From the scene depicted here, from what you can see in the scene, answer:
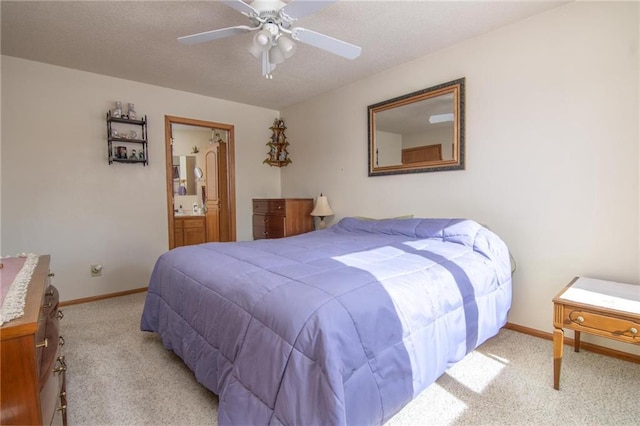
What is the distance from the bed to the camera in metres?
1.13

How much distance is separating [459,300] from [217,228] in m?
4.26

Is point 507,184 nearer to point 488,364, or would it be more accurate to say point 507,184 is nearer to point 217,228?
point 488,364

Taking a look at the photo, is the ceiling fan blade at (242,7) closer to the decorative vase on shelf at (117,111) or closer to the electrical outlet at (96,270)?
the decorative vase on shelf at (117,111)

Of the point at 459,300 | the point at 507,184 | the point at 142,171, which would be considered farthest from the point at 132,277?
the point at 507,184

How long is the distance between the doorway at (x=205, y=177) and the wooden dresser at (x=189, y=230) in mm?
32

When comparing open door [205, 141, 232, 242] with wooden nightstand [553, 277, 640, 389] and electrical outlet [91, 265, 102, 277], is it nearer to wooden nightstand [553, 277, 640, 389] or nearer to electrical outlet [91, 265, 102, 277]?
electrical outlet [91, 265, 102, 277]

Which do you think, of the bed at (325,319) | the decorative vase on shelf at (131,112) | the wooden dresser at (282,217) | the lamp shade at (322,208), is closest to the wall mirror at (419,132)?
the lamp shade at (322,208)

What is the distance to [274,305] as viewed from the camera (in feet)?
4.17

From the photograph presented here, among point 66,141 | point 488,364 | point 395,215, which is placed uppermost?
point 66,141

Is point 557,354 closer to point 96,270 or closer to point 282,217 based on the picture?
point 282,217

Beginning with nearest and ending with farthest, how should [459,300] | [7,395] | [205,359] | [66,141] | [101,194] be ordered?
[7,395] → [205,359] → [459,300] → [66,141] → [101,194]

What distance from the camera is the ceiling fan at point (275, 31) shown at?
69.8 inches

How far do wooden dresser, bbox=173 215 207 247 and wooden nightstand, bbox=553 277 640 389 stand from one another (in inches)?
184

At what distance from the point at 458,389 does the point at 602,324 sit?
80 centimetres
